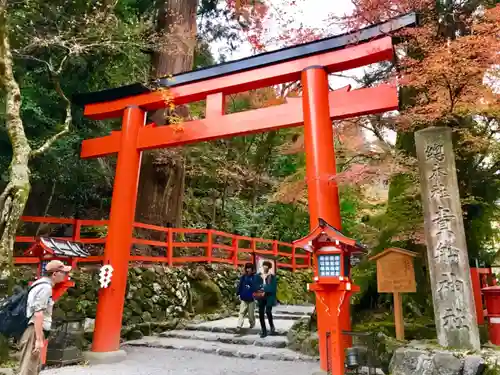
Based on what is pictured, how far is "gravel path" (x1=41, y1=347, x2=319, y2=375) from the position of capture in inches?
230

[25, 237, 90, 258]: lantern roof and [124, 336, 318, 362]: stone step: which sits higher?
[25, 237, 90, 258]: lantern roof

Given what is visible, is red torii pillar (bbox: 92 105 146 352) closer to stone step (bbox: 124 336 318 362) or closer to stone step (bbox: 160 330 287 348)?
stone step (bbox: 124 336 318 362)

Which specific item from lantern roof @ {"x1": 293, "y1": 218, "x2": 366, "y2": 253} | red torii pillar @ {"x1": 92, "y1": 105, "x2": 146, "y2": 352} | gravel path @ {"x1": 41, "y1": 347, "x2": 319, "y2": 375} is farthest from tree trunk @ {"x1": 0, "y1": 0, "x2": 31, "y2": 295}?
lantern roof @ {"x1": 293, "y1": 218, "x2": 366, "y2": 253}

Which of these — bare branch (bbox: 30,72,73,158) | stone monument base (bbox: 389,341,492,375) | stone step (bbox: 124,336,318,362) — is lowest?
stone step (bbox: 124,336,318,362)

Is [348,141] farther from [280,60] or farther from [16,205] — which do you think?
[16,205]

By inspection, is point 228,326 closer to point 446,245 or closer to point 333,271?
point 333,271

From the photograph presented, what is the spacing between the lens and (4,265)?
18.6 feet

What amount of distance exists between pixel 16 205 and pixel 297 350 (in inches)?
200

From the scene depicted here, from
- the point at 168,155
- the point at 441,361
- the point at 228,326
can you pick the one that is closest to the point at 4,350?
the point at 228,326

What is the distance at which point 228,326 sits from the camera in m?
9.08

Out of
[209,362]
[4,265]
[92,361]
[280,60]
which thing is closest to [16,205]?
[4,265]

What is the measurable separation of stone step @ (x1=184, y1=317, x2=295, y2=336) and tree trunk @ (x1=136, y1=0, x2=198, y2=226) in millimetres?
2774

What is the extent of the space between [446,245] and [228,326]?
5.76 metres

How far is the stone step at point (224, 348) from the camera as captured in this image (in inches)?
262
